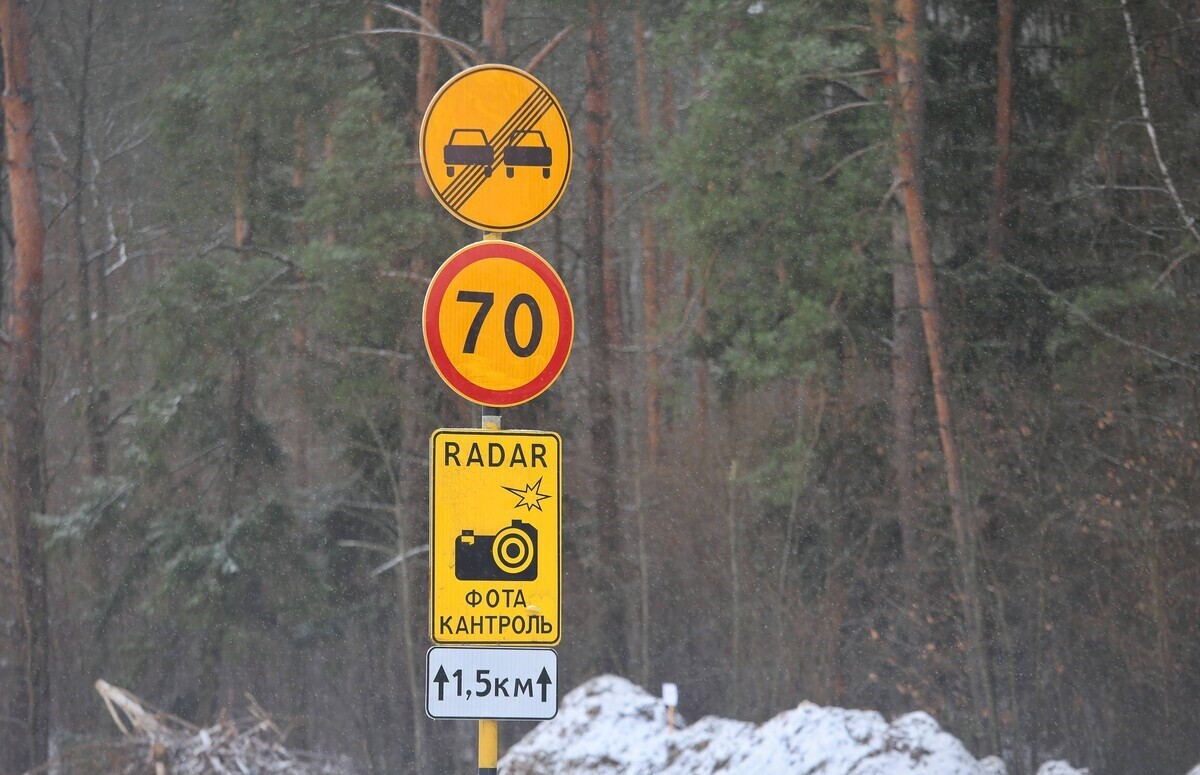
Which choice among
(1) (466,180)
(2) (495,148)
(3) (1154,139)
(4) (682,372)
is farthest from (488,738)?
(4) (682,372)

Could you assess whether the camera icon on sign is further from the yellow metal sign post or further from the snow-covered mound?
the snow-covered mound

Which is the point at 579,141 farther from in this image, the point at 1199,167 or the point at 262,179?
the point at 1199,167

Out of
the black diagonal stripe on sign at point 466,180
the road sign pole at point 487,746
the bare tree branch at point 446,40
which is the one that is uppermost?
the bare tree branch at point 446,40

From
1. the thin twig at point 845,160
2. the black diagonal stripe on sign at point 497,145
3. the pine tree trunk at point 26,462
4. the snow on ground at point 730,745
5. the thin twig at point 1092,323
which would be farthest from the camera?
the pine tree trunk at point 26,462

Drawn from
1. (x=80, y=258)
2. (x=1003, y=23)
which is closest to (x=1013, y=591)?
(x=1003, y=23)

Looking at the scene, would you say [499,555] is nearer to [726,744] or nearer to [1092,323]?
[726,744]

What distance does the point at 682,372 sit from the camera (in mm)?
16984

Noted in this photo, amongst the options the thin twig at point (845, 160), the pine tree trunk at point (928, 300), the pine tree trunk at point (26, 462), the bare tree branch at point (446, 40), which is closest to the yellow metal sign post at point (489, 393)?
the pine tree trunk at point (928, 300)

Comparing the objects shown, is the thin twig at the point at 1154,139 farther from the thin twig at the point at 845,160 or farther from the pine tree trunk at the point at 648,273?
the pine tree trunk at the point at 648,273

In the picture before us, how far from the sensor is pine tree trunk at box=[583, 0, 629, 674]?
16281 millimetres

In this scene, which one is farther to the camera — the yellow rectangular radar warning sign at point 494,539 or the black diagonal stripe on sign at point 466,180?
the black diagonal stripe on sign at point 466,180

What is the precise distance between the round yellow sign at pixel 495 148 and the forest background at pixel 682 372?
320 inches

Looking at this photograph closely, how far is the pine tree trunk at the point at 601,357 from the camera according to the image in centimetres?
1628

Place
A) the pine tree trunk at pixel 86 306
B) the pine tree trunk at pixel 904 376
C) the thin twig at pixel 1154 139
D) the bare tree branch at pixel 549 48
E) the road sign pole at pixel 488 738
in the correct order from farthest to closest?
1. the pine tree trunk at pixel 86 306
2. the bare tree branch at pixel 549 48
3. the pine tree trunk at pixel 904 376
4. the thin twig at pixel 1154 139
5. the road sign pole at pixel 488 738
